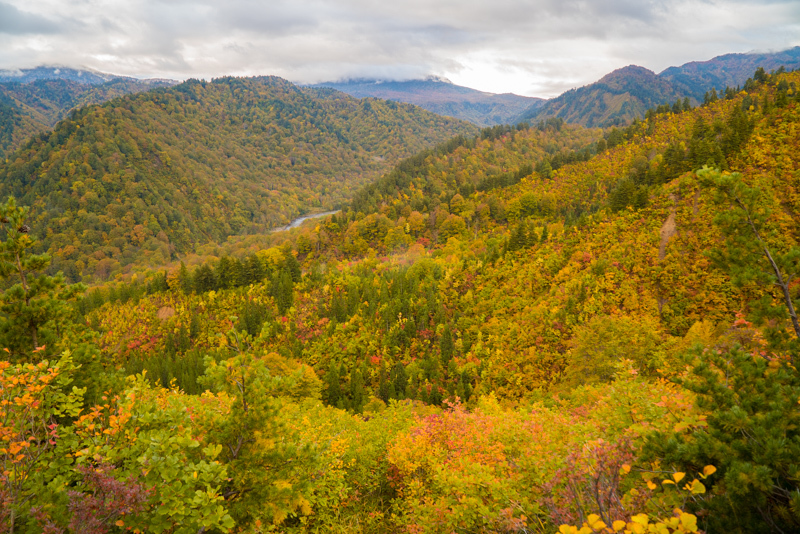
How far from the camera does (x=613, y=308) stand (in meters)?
47.5

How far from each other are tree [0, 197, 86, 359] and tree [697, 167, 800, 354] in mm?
28272

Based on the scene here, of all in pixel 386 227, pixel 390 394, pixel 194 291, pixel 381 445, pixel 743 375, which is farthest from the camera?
pixel 386 227

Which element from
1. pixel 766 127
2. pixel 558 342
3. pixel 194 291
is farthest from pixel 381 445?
pixel 194 291

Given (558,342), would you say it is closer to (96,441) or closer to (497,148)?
(96,441)

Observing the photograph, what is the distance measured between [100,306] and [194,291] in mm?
30025

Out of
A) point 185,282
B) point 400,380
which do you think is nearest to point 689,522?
point 400,380

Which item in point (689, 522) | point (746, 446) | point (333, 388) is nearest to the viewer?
point (689, 522)

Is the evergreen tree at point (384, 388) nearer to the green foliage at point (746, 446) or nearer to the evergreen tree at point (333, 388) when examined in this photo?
the evergreen tree at point (333, 388)

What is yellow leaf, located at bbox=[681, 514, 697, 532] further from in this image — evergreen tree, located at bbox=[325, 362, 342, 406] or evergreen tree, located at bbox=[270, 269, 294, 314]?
evergreen tree, located at bbox=[270, 269, 294, 314]

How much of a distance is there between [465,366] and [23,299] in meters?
49.9

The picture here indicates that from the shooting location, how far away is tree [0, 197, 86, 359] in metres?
17.5

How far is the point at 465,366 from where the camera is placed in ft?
186

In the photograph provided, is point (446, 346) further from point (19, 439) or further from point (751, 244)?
point (19, 439)

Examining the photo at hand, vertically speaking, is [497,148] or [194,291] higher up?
[497,148]
